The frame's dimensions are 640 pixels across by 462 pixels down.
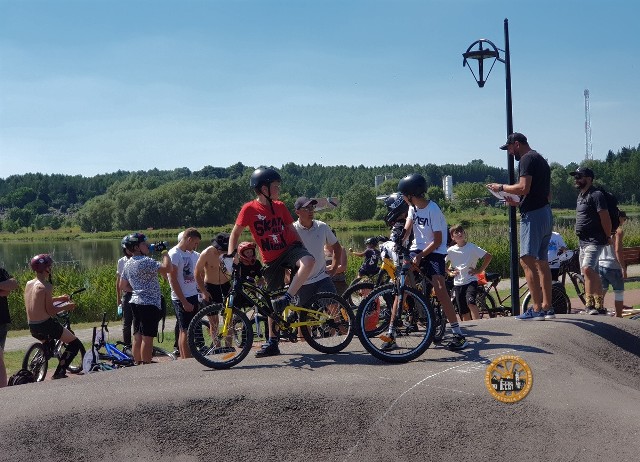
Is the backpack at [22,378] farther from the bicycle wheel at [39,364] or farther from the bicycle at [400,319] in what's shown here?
the bicycle at [400,319]

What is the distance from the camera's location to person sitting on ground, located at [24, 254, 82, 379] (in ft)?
27.4

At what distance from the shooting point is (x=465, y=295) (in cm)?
1080

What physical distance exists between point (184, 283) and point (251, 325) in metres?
2.96

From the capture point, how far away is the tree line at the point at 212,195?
85.8m

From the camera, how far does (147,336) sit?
29.1ft

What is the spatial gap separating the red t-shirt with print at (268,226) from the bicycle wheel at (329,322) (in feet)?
1.97

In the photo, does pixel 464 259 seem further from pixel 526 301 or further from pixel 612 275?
→ pixel 612 275

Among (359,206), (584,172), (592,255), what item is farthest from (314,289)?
(359,206)

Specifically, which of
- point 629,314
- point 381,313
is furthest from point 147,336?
point 629,314

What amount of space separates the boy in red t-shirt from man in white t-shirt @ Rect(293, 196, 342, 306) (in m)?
0.62

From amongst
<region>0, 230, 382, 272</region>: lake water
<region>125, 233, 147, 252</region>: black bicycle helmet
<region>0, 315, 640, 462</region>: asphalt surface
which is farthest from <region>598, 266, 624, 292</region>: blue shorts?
<region>0, 230, 382, 272</region>: lake water

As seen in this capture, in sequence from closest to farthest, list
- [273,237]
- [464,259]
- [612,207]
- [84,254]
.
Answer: [273,237], [612,207], [464,259], [84,254]

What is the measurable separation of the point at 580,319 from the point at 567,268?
413 centimetres

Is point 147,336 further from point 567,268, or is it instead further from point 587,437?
point 567,268
